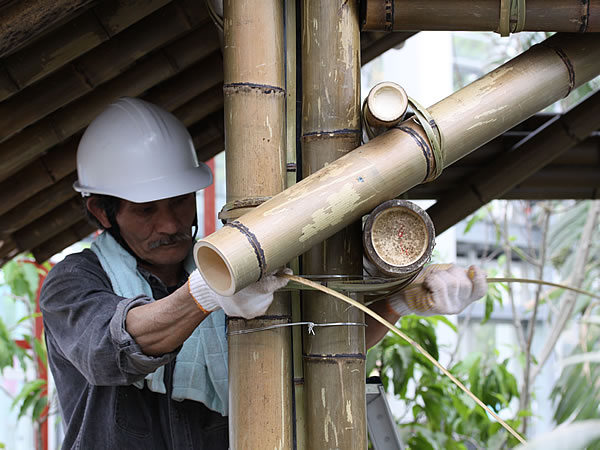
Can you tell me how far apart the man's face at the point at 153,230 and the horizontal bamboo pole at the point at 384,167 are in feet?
3.16

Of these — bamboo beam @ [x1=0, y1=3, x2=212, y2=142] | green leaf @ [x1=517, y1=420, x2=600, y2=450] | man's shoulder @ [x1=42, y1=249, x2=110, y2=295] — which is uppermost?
bamboo beam @ [x1=0, y1=3, x2=212, y2=142]

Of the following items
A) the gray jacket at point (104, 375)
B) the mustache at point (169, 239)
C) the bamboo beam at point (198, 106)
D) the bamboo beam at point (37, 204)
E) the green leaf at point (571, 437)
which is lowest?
the green leaf at point (571, 437)

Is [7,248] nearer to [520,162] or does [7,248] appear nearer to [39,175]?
[39,175]

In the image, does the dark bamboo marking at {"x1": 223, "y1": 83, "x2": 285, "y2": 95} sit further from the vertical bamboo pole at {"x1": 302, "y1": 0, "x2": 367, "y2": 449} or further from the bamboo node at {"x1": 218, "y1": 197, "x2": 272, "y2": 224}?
the bamboo node at {"x1": 218, "y1": 197, "x2": 272, "y2": 224}

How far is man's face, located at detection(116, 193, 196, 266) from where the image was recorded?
7.70 feet

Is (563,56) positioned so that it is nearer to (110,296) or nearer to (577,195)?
(110,296)

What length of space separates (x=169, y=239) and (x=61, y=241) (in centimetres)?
148

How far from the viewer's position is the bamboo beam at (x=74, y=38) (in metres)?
2.16

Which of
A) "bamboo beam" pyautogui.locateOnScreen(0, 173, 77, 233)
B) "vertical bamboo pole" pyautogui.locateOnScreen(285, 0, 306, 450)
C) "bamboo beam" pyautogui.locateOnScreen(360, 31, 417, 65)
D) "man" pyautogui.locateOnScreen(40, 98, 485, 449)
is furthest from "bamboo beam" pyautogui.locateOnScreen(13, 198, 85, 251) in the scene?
"vertical bamboo pole" pyautogui.locateOnScreen(285, 0, 306, 450)

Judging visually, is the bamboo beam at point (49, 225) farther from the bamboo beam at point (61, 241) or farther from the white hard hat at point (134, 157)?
the white hard hat at point (134, 157)

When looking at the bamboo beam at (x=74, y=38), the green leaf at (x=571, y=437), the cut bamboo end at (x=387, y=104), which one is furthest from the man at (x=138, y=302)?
the green leaf at (x=571, y=437)

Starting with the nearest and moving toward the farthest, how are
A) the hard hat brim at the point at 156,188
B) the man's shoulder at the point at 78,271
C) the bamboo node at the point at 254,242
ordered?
the bamboo node at the point at 254,242, the man's shoulder at the point at 78,271, the hard hat brim at the point at 156,188

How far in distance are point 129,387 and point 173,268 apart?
17.4 inches

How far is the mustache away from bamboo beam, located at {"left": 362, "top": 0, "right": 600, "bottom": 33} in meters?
1.01
